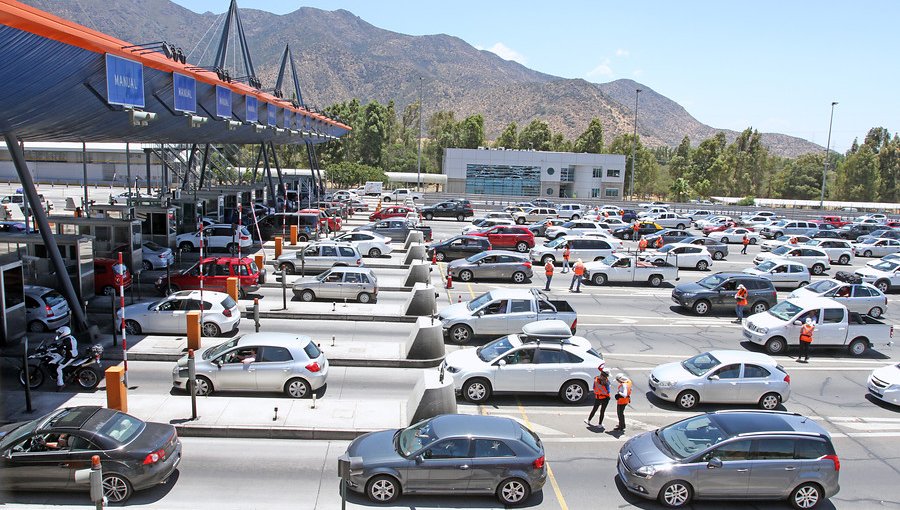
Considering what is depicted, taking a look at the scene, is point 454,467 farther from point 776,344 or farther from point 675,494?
point 776,344

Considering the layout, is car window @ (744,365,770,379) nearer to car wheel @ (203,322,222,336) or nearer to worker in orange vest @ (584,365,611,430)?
worker in orange vest @ (584,365,611,430)

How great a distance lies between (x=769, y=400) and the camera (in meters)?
14.6

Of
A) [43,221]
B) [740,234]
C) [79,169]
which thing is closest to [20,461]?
[43,221]

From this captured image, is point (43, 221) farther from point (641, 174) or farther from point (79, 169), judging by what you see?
point (641, 174)

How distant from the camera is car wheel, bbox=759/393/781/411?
1461 centimetres

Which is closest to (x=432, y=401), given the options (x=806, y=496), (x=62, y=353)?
(x=806, y=496)

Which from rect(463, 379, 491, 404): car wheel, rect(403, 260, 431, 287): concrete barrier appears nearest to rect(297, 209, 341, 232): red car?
rect(403, 260, 431, 287): concrete barrier

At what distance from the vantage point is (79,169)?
9444cm

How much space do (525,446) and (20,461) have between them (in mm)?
7497

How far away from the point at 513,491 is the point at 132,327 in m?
13.1

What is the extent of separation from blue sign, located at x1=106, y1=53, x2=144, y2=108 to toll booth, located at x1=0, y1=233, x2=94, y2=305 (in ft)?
18.9

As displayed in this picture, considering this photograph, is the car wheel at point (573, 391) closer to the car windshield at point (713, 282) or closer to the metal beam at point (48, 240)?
the car windshield at point (713, 282)

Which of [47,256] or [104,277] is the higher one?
[47,256]

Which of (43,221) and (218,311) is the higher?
(43,221)
